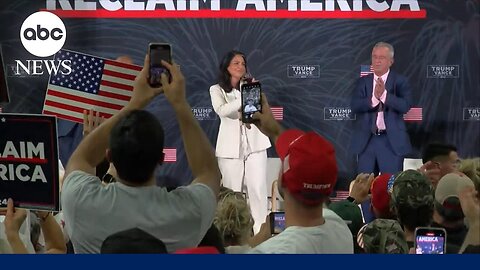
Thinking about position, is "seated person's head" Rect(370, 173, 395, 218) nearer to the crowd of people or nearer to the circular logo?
the crowd of people

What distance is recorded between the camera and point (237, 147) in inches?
346

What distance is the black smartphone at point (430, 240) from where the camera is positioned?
3.89m

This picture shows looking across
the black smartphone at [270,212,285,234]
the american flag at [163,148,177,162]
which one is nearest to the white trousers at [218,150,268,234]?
the american flag at [163,148,177,162]

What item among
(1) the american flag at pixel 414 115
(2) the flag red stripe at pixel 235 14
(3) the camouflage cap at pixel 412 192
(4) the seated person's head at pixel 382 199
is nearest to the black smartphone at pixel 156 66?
(3) the camouflage cap at pixel 412 192

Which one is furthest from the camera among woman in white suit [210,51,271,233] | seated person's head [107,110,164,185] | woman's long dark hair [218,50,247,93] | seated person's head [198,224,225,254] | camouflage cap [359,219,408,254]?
woman's long dark hair [218,50,247,93]

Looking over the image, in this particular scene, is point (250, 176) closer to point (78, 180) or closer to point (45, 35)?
point (45, 35)

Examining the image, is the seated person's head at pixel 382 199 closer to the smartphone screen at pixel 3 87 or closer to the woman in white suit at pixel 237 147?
the smartphone screen at pixel 3 87

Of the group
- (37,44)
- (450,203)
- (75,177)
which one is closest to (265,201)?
(37,44)

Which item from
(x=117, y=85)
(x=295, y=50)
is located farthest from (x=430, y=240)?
(x=295, y=50)

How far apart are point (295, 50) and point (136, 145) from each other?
6.28 meters

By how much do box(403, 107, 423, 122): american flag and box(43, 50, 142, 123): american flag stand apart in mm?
5218

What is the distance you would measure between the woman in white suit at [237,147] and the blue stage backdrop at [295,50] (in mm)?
157

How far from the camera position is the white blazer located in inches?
344

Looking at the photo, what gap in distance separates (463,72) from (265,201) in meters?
2.27
